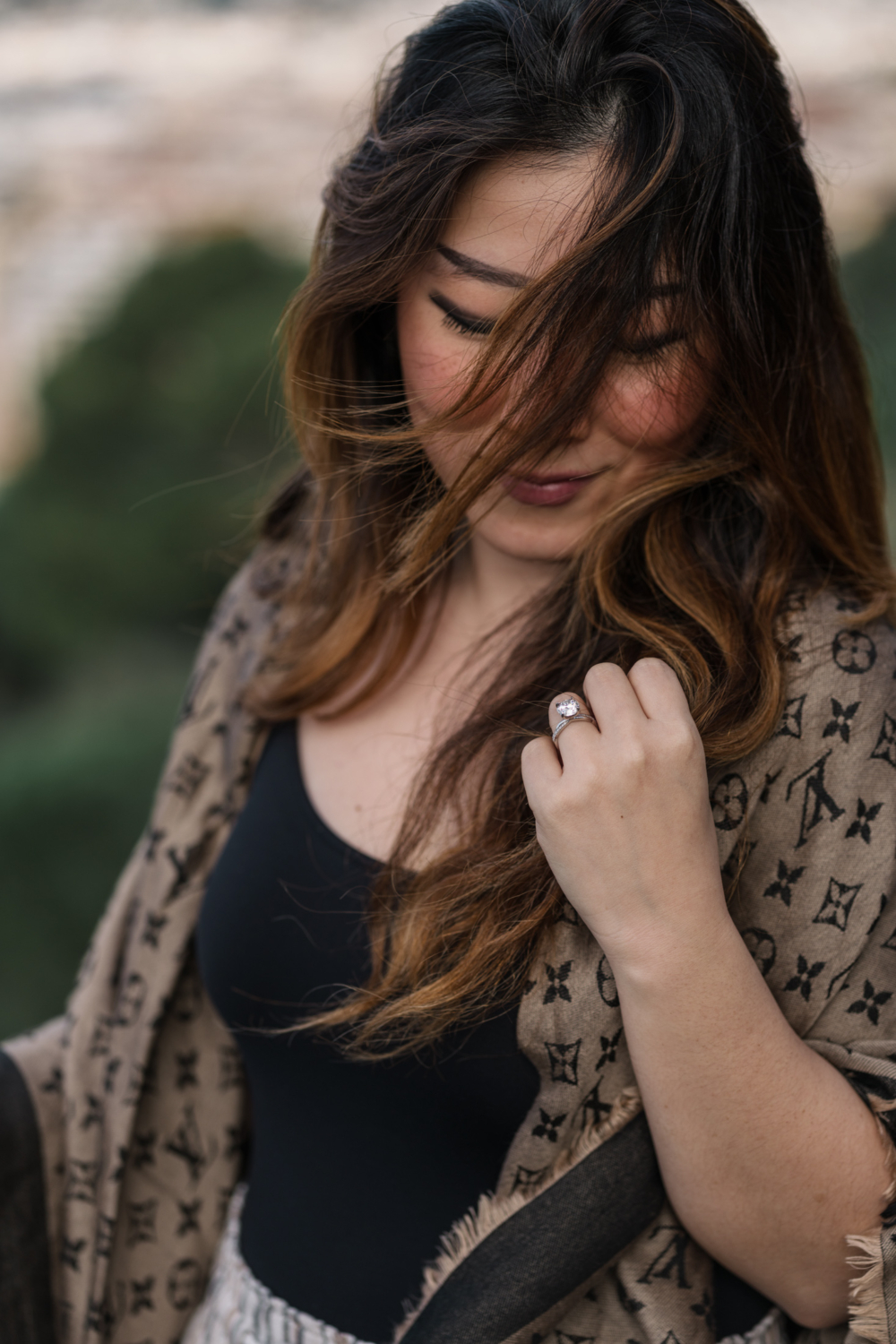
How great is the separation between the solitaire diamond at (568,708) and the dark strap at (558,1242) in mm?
339

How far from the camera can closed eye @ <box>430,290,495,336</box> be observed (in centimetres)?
84

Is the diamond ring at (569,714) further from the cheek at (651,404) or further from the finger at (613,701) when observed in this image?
the cheek at (651,404)

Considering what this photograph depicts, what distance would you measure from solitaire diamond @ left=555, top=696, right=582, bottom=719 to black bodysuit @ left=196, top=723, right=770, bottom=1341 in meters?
0.26

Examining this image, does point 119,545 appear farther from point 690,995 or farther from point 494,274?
point 690,995

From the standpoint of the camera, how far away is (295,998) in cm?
98

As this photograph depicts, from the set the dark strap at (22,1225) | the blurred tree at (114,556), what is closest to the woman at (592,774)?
the dark strap at (22,1225)

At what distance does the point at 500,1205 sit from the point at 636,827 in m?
0.36

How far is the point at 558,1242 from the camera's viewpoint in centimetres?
83

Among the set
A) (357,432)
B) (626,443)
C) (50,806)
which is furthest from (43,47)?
(626,443)

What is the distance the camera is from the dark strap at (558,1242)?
830 mm

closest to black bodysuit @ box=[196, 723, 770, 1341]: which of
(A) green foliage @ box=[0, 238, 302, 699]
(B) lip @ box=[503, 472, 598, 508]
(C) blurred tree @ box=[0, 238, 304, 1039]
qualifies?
(B) lip @ box=[503, 472, 598, 508]

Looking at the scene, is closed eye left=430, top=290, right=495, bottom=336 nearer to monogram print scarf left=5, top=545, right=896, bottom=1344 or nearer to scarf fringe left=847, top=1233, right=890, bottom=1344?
monogram print scarf left=5, top=545, right=896, bottom=1344

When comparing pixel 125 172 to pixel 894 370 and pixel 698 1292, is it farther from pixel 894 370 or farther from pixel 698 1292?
pixel 698 1292

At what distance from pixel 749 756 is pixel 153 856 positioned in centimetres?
71
